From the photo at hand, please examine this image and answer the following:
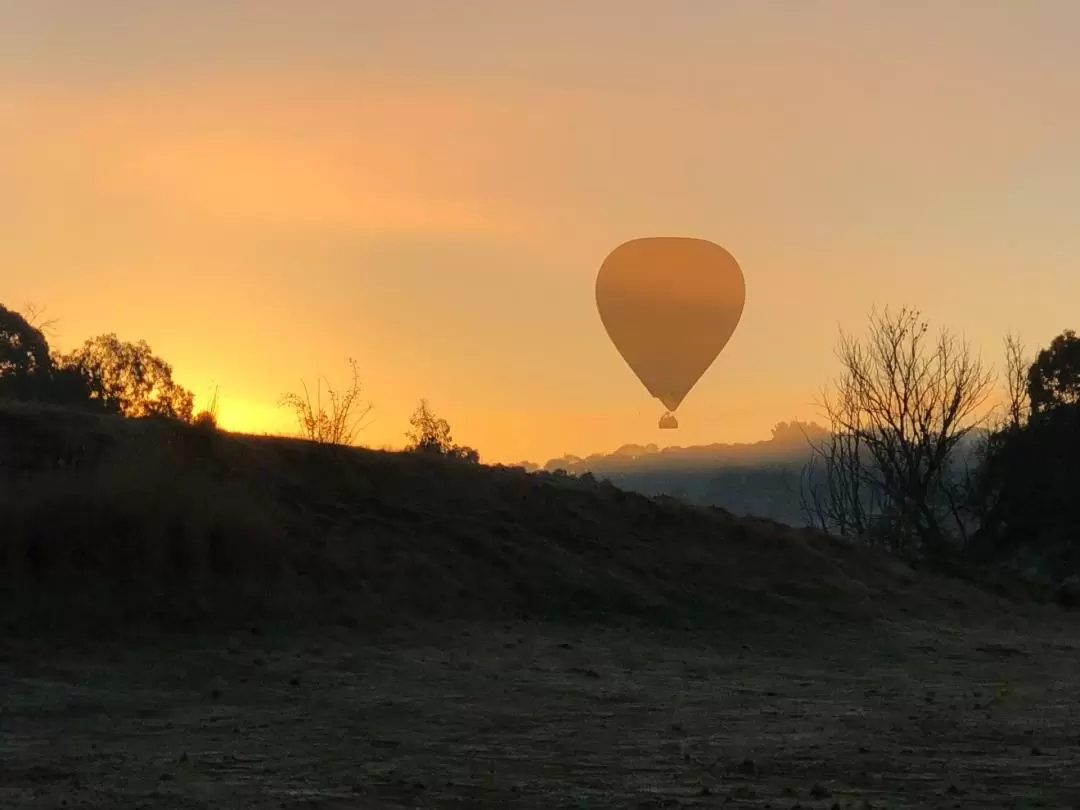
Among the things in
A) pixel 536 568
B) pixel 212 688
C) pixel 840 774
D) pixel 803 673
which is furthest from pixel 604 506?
pixel 840 774

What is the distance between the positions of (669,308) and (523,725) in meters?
17.1

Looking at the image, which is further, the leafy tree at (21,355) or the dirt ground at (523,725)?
the leafy tree at (21,355)

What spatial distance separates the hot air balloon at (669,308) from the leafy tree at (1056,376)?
19.5 metres

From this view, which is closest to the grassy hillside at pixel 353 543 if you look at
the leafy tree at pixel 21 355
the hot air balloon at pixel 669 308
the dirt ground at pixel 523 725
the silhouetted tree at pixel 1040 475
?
the dirt ground at pixel 523 725

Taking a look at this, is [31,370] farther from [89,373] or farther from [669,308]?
[669,308]

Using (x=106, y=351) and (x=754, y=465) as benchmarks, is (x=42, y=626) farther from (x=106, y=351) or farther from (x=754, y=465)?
(x=754, y=465)

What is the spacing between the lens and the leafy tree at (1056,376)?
41969 millimetres

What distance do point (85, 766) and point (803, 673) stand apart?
1207 centimetres

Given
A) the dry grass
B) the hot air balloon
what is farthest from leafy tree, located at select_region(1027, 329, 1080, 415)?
the hot air balloon

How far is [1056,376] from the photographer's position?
42406 mm

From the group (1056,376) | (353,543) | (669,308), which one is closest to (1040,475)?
(1056,376)

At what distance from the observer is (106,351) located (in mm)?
40844

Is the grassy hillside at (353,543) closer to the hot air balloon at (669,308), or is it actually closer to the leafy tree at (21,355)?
the hot air balloon at (669,308)

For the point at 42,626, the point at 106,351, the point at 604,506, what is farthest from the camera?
the point at 106,351
